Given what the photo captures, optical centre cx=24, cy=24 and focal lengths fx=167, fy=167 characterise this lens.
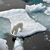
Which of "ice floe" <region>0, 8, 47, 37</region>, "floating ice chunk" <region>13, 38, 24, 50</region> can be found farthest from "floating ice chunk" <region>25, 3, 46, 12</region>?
"floating ice chunk" <region>13, 38, 24, 50</region>

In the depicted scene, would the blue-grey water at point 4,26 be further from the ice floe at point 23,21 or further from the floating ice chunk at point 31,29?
the floating ice chunk at point 31,29

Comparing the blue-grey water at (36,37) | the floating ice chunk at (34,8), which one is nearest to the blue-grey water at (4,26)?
the blue-grey water at (36,37)

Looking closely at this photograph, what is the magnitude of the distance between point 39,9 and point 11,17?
418mm

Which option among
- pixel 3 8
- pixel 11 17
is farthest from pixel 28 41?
pixel 3 8

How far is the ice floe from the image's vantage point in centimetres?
153

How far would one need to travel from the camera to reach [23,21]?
1.79 metres

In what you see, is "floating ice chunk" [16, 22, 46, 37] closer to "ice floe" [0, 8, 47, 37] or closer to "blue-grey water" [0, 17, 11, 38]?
"ice floe" [0, 8, 47, 37]

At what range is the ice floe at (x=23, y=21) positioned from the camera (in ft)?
5.03

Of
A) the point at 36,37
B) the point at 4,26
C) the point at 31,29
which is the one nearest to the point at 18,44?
the point at 36,37

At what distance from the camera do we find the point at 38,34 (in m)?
1.49

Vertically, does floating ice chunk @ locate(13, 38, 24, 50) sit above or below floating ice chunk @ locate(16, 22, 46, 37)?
above

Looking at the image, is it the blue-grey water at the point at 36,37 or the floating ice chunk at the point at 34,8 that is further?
the floating ice chunk at the point at 34,8

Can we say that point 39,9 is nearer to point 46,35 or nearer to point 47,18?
point 47,18

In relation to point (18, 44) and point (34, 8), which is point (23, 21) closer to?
point (34, 8)
